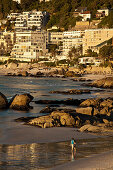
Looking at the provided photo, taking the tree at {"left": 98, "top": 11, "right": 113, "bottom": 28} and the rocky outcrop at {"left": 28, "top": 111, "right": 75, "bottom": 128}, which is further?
the tree at {"left": 98, "top": 11, "right": 113, "bottom": 28}

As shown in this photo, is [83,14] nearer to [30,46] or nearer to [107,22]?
[107,22]

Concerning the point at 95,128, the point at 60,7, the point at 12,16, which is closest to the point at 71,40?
the point at 60,7

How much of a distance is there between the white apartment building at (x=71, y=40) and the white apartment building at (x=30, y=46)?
5.98 metres

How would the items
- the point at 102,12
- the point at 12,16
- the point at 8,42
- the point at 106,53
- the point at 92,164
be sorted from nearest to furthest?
the point at 92,164, the point at 106,53, the point at 102,12, the point at 8,42, the point at 12,16

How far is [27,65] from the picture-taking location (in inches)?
4523

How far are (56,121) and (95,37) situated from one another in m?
92.1

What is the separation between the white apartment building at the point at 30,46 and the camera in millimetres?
126625

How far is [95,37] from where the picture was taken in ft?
394

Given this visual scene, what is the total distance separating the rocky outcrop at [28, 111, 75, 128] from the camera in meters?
29.7

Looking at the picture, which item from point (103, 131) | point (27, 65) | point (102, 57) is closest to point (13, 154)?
point (103, 131)

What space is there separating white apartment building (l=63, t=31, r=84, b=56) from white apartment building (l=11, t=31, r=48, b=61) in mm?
5976

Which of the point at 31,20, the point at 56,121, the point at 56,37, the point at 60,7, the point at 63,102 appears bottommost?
the point at 63,102

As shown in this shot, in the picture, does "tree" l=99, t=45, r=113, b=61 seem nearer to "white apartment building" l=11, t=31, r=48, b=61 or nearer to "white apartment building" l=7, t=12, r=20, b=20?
"white apartment building" l=11, t=31, r=48, b=61

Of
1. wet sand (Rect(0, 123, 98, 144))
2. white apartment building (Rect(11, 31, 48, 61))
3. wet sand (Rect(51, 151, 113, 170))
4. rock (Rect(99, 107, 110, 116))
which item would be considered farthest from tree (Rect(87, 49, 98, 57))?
wet sand (Rect(51, 151, 113, 170))
